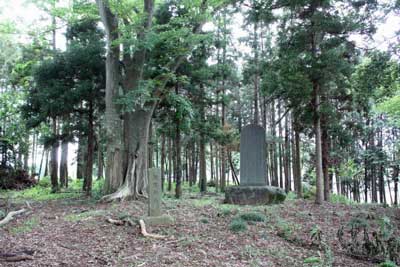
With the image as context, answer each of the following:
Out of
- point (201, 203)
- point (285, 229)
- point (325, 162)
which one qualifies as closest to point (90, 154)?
point (201, 203)

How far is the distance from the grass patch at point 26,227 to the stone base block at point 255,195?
568cm

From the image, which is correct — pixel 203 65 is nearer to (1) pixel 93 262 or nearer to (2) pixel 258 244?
(2) pixel 258 244

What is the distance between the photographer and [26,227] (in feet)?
21.6

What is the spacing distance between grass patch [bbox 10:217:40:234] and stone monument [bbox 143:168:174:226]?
215cm

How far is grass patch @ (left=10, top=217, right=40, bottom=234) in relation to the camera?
6254 millimetres

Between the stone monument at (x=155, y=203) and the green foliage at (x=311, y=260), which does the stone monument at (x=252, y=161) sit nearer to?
the stone monument at (x=155, y=203)

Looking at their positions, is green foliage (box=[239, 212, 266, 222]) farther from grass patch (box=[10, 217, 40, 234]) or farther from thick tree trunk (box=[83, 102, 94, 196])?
thick tree trunk (box=[83, 102, 94, 196])

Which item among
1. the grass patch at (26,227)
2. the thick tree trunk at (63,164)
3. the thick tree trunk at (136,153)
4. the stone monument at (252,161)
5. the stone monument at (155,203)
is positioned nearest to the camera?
the grass patch at (26,227)

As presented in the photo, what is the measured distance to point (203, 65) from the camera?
13.5 m

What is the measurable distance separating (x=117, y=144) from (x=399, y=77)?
322 inches

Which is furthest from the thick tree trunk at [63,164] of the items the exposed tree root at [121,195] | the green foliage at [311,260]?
the green foliage at [311,260]

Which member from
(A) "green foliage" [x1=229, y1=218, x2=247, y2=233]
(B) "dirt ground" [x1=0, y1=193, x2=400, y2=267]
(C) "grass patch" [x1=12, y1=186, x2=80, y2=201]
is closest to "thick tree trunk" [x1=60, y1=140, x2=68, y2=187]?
(C) "grass patch" [x1=12, y1=186, x2=80, y2=201]

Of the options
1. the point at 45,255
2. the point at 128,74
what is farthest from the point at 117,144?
the point at 45,255

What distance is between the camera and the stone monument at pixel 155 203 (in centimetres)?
684
